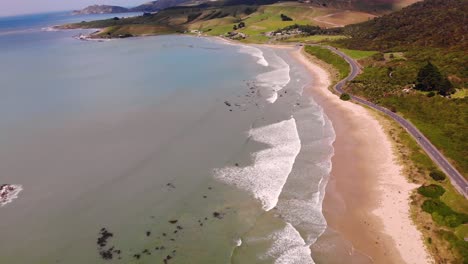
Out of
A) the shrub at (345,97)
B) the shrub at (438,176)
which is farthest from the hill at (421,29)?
the shrub at (438,176)

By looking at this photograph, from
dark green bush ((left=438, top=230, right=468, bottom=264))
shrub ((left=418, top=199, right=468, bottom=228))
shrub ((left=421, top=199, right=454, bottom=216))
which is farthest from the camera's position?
shrub ((left=421, top=199, right=454, bottom=216))

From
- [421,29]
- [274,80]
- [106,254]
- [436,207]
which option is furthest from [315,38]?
[106,254]

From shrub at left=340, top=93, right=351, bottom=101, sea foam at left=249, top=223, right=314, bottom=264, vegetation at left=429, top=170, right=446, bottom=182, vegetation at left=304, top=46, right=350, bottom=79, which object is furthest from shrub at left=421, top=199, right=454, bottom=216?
vegetation at left=304, top=46, right=350, bottom=79

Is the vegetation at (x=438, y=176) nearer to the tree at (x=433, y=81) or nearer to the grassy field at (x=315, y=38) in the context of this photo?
the tree at (x=433, y=81)

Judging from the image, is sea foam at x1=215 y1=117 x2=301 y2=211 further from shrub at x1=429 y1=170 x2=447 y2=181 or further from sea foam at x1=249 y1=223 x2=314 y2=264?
shrub at x1=429 y1=170 x2=447 y2=181

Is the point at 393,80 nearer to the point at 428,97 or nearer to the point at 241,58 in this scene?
the point at 428,97

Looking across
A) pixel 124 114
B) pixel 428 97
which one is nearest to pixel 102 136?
pixel 124 114
